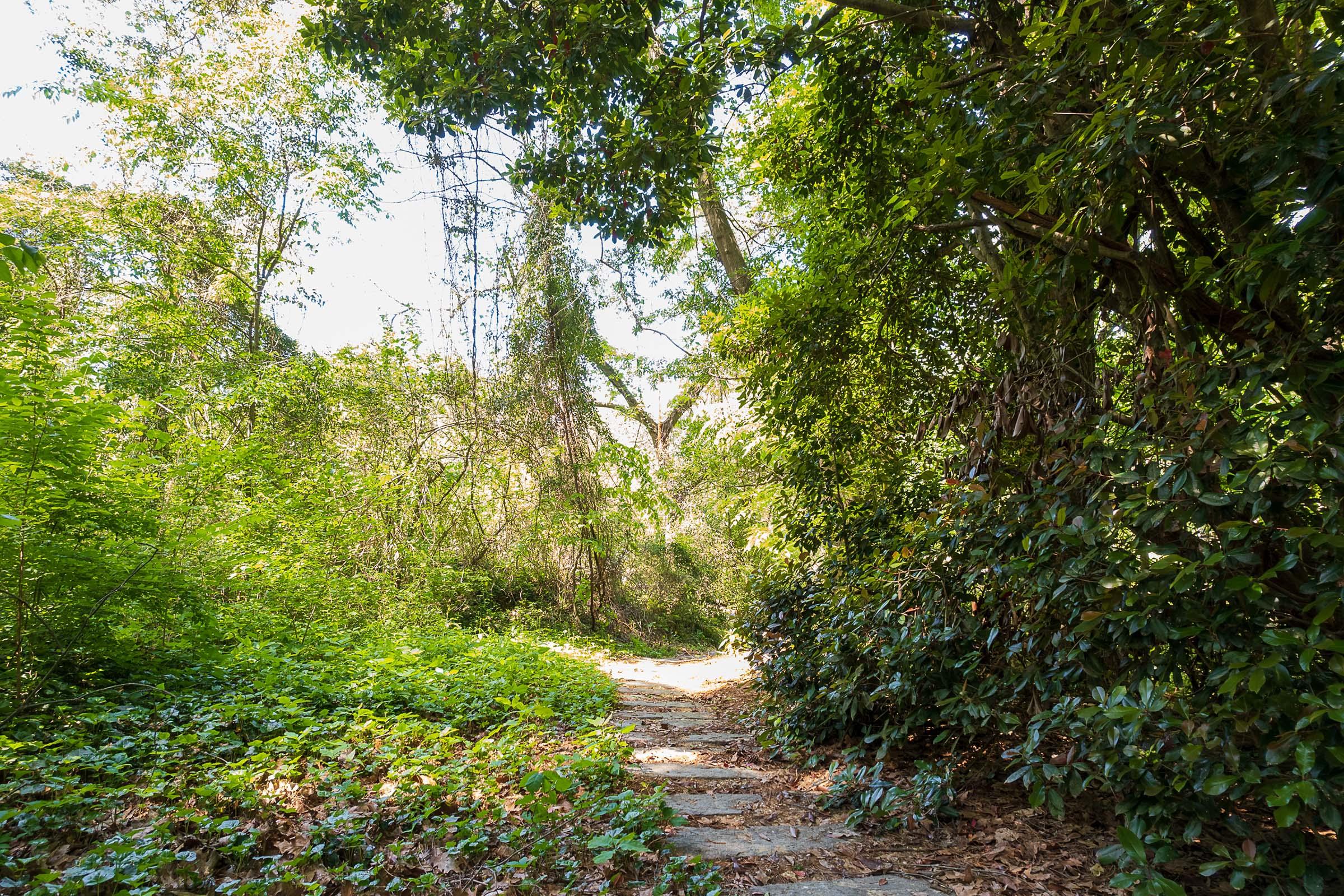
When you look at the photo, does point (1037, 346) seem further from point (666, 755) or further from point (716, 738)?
point (716, 738)

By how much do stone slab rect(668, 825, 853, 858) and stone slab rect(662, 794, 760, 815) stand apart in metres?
0.21

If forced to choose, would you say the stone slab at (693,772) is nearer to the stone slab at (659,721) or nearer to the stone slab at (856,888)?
the stone slab at (659,721)

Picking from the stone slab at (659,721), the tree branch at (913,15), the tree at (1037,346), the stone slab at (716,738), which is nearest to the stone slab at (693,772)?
the tree at (1037,346)

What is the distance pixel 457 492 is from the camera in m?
8.82

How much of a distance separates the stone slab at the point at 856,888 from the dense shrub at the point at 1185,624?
1.68 ft

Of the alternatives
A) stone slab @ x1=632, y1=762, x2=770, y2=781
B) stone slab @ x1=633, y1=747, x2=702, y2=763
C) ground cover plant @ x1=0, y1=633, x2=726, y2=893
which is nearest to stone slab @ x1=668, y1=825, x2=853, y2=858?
ground cover plant @ x1=0, y1=633, x2=726, y2=893

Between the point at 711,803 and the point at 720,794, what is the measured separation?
0.20 metres

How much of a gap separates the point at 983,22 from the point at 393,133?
23.9ft

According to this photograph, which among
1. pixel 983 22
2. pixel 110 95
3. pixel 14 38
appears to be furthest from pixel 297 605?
pixel 14 38

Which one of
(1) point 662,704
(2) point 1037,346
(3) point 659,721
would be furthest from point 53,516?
(2) point 1037,346

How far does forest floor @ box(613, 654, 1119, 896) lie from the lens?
227 cm

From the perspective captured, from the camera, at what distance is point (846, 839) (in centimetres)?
274

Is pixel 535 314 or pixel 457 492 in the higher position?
pixel 535 314

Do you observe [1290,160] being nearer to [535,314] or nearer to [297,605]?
[297,605]
